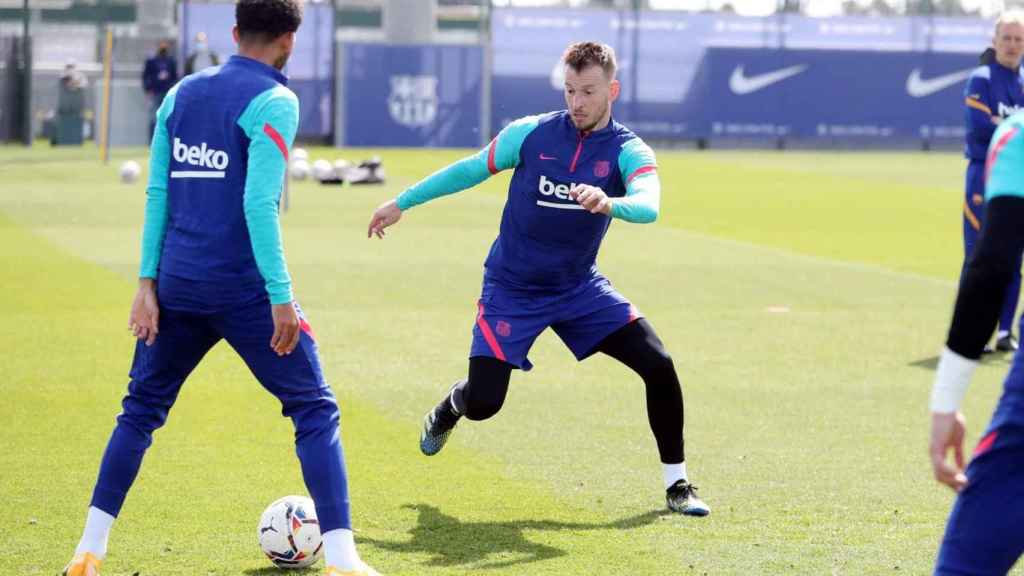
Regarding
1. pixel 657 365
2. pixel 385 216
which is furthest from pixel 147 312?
pixel 657 365

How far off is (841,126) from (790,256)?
26711 millimetres

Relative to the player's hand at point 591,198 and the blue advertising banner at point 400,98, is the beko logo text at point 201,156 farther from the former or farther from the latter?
the blue advertising banner at point 400,98

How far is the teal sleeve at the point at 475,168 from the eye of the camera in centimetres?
725

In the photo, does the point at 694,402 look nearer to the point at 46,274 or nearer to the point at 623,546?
the point at 623,546

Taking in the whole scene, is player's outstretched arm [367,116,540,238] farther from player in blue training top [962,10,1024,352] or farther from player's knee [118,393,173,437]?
player in blue training top [962,10,1024,352]

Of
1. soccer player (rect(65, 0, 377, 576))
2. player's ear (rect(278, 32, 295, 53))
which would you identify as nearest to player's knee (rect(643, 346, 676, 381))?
soccer player (rect(65, 0, 377, 576))

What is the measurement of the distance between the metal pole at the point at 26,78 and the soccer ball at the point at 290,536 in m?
35.4

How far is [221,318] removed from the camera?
5867mm

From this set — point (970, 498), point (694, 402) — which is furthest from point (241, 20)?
point (694, 402)

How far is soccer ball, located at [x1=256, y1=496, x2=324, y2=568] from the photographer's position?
628cm

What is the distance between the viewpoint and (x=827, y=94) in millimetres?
44688

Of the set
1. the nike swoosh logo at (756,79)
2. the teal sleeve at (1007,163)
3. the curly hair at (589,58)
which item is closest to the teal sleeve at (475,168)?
the curly hair at (589,58)

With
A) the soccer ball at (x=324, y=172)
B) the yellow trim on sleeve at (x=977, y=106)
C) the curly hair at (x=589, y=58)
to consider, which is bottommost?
the soccer ball at (x=324, y=172)

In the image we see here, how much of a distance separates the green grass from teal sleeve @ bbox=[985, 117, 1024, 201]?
2.60 m
